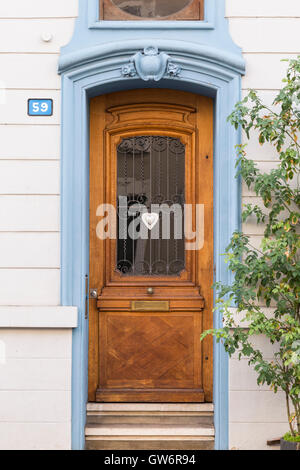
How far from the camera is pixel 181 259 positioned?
15.3ft

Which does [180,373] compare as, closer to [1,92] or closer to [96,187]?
[96,187]

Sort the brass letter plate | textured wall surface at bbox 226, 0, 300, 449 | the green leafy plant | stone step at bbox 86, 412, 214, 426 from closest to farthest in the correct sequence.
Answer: the green leafy plant, textured wall surface at bbox 226, 0, 300, 449, stone step at bbox 86, 412, 214, 426, the brass letter plate

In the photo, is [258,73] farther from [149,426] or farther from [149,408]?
[149,426]

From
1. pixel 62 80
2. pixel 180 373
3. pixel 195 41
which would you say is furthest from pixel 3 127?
pixel 180 373

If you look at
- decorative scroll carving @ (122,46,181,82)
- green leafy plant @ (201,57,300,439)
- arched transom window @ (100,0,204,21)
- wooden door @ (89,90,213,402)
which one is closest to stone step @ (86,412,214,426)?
wooden door @ (89,90,213,402)

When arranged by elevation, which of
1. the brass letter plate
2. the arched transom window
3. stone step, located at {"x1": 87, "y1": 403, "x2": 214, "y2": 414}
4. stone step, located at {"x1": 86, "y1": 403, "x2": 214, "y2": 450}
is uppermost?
the arched transom window

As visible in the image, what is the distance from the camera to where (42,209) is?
14.5 ft

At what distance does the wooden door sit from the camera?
461 centimetres

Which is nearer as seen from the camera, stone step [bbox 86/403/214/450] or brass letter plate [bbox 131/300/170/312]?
stone step [bbox 86/403/214/450]

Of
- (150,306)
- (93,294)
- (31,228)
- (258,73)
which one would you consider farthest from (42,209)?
(258,73)

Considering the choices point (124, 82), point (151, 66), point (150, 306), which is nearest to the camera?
point (151, 66)

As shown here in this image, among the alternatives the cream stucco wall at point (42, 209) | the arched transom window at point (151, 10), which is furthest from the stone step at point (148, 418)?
the arched transom window at point (151, 10)

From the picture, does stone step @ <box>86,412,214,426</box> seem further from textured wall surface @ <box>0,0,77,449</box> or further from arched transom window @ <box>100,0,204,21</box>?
arched transom window @ <box>100,0,204,21</box>

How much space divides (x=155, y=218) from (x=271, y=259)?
3.71ft
